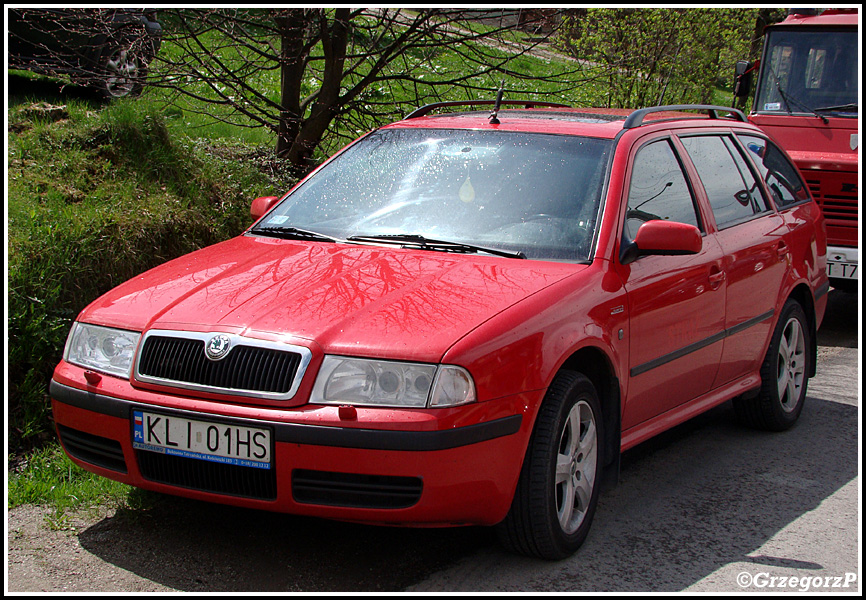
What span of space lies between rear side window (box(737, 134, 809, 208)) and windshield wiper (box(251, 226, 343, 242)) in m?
2.86

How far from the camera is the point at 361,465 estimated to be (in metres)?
Answer: 3.28

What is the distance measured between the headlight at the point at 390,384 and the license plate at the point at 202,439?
0.26 meters

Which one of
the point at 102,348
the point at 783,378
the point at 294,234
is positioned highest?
the point at 294,234

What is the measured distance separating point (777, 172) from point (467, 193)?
2.71 meters

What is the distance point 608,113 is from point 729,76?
11.4 m

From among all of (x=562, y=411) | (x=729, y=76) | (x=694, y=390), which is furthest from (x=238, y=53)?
(x=729, y=76)

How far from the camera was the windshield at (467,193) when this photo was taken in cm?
432

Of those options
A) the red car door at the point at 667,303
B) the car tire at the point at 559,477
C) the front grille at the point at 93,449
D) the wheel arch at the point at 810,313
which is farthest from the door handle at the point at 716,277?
the front grille at the point at 93,449

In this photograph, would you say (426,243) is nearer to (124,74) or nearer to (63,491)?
(63,491)

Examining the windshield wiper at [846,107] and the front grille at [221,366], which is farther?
the windshield wiper at [846,107]

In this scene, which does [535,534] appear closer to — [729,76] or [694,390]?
[694,390]

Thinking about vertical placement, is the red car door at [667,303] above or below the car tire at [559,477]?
above

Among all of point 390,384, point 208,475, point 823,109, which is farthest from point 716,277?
point 823,109

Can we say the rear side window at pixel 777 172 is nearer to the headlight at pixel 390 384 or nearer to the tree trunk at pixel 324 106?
the headlight at pixel 390 384
